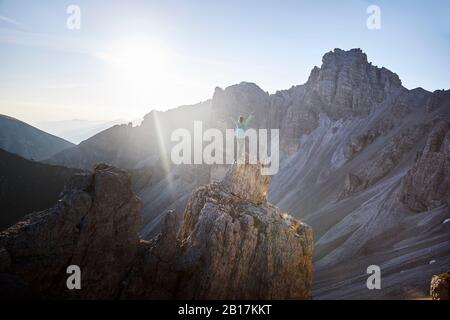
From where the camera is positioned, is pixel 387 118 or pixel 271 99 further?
pixel 271 99

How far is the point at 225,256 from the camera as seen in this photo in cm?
3033

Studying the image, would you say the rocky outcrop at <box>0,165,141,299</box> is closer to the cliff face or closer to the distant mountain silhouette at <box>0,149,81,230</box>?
the cliff face

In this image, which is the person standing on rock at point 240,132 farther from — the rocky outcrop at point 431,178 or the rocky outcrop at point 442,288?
the rocky outcrop at point 431,178

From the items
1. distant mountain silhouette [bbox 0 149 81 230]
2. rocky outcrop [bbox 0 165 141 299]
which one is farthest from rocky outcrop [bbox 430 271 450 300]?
distant mountain silhouette [bbox 0 149 81 230]

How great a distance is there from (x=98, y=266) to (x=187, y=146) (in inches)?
6225

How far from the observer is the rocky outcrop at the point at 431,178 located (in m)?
71.9

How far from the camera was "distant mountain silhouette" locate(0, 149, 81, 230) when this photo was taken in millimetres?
94625

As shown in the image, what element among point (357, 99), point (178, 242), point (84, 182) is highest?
point (357, 99)

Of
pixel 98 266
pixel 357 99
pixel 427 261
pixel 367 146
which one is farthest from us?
pixel 357 99

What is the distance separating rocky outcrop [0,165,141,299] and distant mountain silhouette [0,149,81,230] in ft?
231
